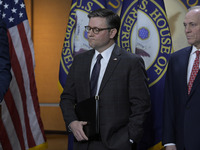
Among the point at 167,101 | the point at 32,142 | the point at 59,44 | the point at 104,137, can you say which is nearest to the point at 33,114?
the point at 32,142

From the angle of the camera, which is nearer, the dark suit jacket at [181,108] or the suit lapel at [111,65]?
the dark suit jacket at [181,108]

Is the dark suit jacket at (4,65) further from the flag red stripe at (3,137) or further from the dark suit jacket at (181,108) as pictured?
the flag red stripe at (3,137)

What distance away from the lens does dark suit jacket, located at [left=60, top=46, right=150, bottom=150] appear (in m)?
1.92

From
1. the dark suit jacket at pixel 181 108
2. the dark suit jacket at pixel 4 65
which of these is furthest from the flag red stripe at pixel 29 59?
the dark suit jacket at pixel 181 108

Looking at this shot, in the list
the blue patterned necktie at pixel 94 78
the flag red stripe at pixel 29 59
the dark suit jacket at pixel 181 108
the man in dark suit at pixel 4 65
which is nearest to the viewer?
the man in dark suit at pixel 4 65

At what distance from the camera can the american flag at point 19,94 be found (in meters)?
3.01

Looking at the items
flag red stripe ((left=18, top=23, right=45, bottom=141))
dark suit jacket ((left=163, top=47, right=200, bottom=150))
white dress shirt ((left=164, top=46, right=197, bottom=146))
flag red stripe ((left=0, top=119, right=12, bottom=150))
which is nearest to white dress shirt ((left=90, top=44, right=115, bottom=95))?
dark suit jacket ((left=163, top=47, right=200, bottom=150))

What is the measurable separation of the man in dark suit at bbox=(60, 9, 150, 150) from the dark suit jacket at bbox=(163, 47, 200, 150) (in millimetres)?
160

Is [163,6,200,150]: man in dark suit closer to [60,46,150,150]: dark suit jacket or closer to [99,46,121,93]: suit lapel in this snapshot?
[60,46,150,150]: dark suit jacket

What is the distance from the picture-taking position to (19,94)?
120 inches

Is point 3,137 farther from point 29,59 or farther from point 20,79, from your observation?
point 29,59

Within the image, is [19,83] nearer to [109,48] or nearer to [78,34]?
[78,34]

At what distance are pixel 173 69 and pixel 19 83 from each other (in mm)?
1722

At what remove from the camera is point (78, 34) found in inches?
121
